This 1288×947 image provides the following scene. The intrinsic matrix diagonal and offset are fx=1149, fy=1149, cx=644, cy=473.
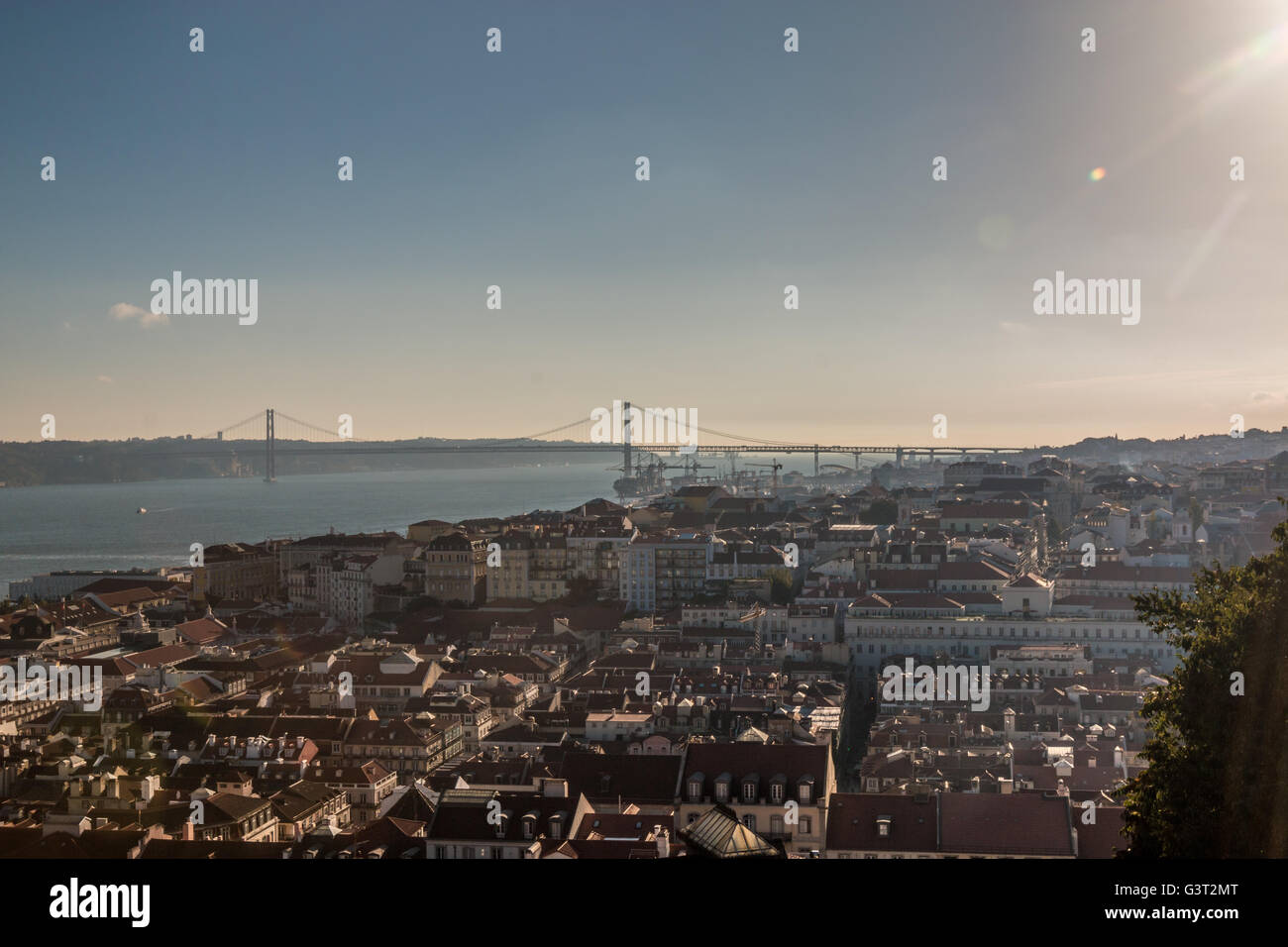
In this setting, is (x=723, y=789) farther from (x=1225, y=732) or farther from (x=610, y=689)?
(x=1225, y=732)

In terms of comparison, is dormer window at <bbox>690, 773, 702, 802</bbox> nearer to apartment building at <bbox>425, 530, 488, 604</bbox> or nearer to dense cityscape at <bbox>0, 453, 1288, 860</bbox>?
dense cityscape at <bbox>0, 453, 1288, 860</bbox>

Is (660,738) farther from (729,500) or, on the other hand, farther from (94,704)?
(729,500)

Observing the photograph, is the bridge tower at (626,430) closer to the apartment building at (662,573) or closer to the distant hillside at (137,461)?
the distant hillside at (137,461)

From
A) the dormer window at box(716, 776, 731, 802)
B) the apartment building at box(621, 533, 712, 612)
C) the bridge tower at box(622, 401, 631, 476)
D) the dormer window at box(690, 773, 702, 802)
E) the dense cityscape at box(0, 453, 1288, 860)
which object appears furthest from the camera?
the bridge tower at box(622, 401, 631, 476)

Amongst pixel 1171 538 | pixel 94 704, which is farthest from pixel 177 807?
pixel 1171 538

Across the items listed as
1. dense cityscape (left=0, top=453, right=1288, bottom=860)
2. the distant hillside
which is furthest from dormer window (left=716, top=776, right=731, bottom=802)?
the distant hillside
